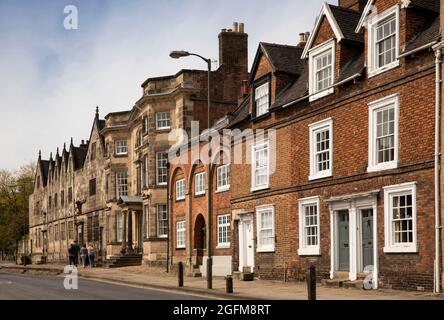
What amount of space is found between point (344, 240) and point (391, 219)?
309cm

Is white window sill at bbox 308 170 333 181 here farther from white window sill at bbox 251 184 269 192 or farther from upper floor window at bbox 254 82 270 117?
upper floor window at bbox 254 82 270 117

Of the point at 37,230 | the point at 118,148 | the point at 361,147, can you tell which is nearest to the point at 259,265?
the point at 361,147

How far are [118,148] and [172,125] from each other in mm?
10835

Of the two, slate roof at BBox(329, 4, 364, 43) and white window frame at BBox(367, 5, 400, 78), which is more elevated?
slate roof at BBox(329, 4, 364, 43)

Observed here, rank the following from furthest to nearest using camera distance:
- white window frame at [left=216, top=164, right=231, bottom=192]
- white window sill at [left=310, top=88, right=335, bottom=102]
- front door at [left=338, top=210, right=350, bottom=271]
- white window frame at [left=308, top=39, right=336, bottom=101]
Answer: white window frame at [left=216, top=164, right=231, bottom=192]
white window frame at [left=308, top=39, right=336, bottom=101]
white window sill at [left=310, top=88, right=335, bottom=102]
front door at [left=338, top=210, right=350, bottom=271]

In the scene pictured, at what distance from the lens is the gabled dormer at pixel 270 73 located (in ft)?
94.9

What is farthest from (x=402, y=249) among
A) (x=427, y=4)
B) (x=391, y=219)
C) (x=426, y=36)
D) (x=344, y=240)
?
(x=427, y=4)

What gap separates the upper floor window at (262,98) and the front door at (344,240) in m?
6.94

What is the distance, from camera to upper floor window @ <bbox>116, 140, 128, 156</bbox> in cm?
5312

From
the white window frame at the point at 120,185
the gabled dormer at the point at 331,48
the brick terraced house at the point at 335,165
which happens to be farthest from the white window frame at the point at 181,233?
the gabled dormer at the point at 331,48

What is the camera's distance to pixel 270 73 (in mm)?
29250

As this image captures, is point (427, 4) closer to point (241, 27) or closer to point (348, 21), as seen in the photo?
point (348, 21)

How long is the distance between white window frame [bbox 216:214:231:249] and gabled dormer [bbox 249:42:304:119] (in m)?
6.26

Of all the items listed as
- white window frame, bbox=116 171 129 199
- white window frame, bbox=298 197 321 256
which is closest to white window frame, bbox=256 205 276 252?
white window frame, bbox=298 197 321 256
